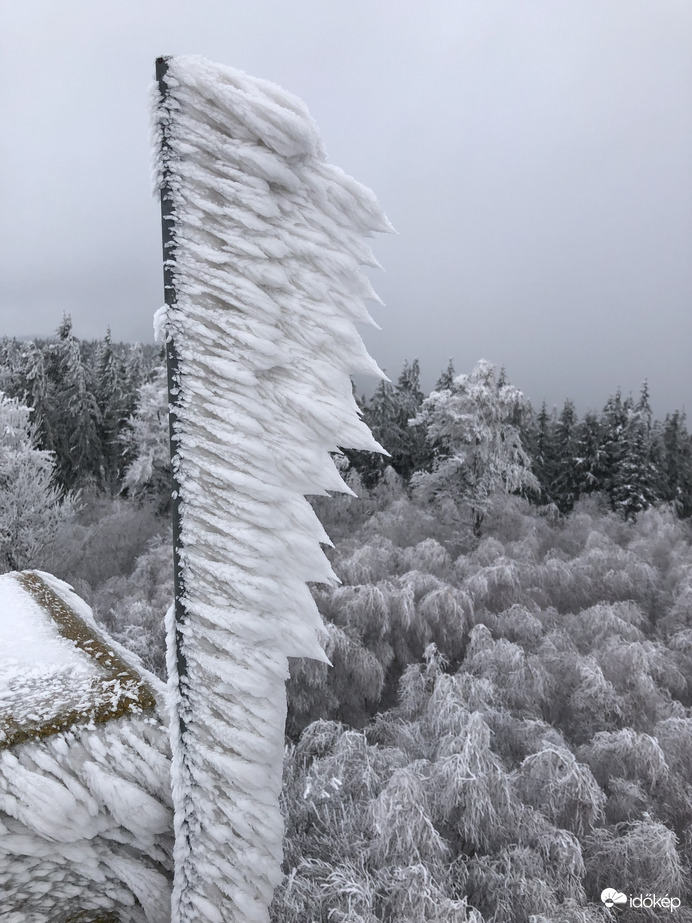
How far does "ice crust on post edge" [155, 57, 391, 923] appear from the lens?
1.38 meters

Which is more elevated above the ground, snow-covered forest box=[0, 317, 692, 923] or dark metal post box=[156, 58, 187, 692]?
dark metal post box=[156, 58, 187, 692]

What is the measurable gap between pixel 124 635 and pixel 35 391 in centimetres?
1834

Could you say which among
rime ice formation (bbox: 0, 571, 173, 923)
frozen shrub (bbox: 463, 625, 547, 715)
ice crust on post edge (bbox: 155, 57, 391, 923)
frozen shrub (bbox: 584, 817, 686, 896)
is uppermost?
ice crust on post edge (bbox: 155, 57, 391, 923)

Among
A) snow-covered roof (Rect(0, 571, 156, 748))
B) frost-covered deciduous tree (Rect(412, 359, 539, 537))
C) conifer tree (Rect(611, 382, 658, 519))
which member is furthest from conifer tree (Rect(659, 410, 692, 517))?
snow-covered roof (Rect(0, 571, 156, 748))

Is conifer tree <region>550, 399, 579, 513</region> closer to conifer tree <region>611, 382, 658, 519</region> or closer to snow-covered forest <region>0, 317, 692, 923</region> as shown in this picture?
conifer tree <region>611, 382, 658, 519</region>

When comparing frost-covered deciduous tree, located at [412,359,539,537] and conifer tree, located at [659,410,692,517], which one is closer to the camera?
frost-covered deciduous tree, located at [412,359,539,537]

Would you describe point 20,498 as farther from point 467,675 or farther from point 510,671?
point 510,671

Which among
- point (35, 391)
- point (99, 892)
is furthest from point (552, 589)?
point (35, 391)

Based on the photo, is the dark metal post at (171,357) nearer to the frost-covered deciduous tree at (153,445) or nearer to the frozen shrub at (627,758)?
the frozen shrub at (627,758)

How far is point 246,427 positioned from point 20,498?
14235 mm

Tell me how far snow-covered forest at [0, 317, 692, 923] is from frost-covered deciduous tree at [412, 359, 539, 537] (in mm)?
66

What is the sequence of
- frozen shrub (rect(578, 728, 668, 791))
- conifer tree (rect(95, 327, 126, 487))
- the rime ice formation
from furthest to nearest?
conifer tree (rect(95, 327, 126, 487)) → frozen shrub (rect(578, 728, 668, 791)) → the rime ice formation

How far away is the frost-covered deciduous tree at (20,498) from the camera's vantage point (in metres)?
13.5

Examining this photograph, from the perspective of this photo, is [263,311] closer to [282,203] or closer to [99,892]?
[282,203]
